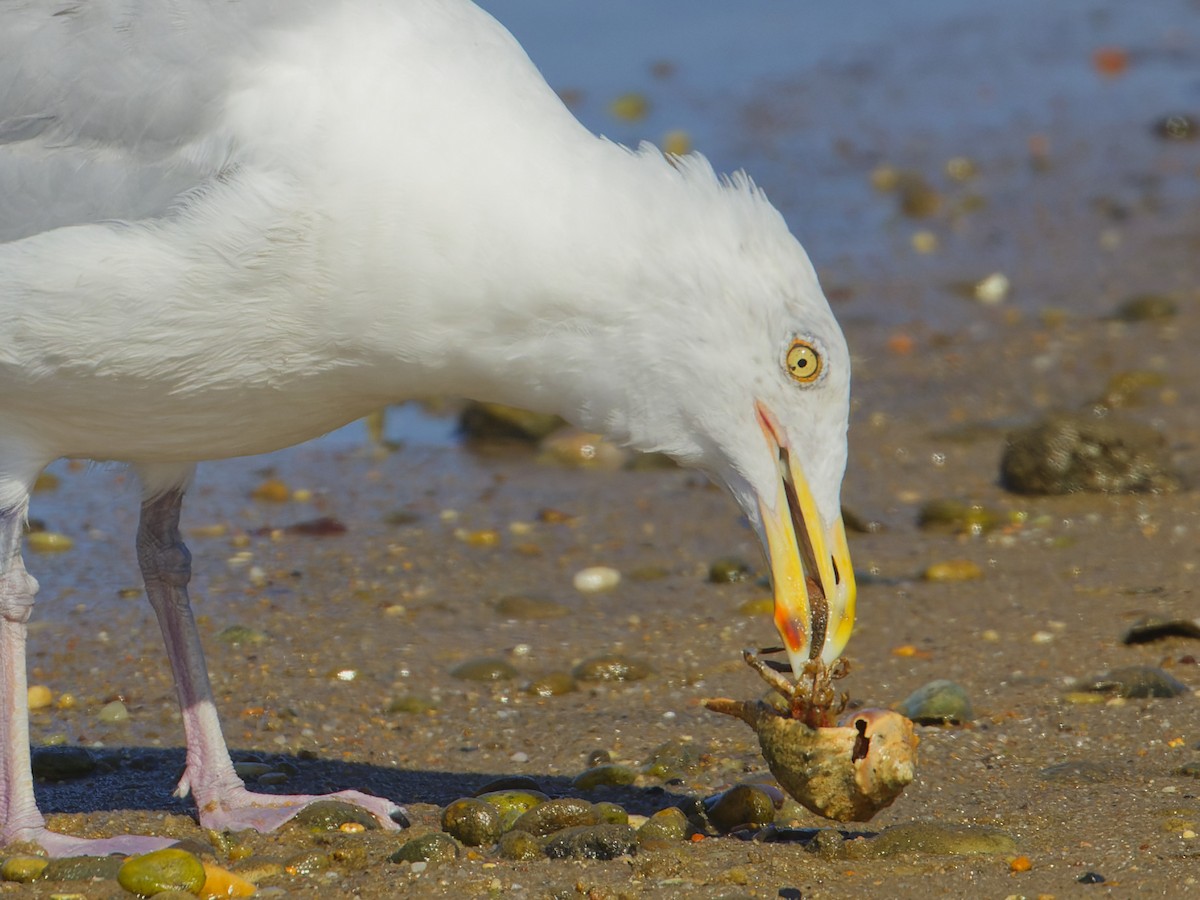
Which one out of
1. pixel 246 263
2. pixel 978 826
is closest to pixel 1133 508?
pixel 978 826

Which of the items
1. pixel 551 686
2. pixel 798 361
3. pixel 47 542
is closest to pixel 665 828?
pixel 798 361

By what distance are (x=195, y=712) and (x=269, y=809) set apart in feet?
1.39

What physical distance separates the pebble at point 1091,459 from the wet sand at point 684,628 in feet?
0.31

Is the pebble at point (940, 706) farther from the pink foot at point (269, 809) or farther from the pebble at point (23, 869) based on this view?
the pebble at point (23, 869)

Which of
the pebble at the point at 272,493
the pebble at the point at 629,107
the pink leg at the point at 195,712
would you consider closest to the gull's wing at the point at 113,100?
the pink leg at the point at 195,712

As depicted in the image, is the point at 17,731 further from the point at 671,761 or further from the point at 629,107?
the point at 629,107

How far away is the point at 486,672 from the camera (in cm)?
623

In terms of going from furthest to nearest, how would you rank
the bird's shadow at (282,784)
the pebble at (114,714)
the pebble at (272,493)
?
the pebble at (272,493) < the pebble at (114,714) < the bird's shadow at (282,784)

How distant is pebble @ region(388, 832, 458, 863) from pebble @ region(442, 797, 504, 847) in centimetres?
12

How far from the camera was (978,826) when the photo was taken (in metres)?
4.72

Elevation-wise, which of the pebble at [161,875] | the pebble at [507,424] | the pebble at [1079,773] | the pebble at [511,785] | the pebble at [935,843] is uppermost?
the pebble at [507,424]

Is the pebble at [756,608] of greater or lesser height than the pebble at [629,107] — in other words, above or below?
below

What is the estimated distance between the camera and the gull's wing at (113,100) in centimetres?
463

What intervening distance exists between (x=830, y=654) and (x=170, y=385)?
5.88 feet
